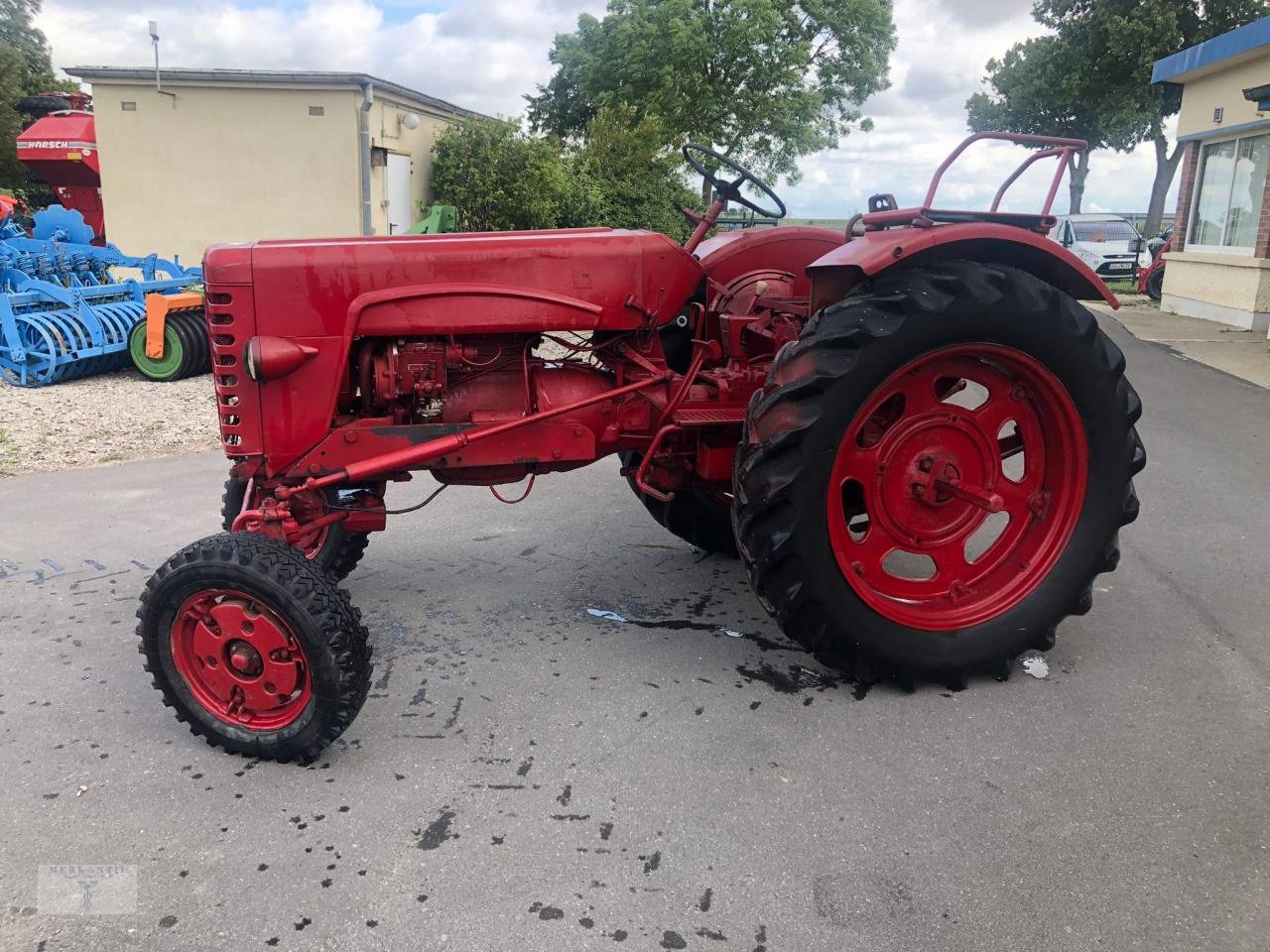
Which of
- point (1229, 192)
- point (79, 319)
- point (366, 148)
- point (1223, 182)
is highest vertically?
point (366, 148)

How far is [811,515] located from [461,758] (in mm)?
1310

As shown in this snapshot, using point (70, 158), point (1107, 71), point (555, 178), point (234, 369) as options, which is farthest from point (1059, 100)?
point (234, 369)

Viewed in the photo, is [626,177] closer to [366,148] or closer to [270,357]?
[366,148]

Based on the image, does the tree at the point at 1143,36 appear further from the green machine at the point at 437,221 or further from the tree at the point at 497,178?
the green machine at the point at 437,221

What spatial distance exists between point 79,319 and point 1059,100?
2640 cm

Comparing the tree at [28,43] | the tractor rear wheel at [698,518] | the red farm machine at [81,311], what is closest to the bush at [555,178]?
the red farm machine at [81,311]

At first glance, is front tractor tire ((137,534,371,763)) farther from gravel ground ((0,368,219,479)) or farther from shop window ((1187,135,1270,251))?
shop window ((1187,135,1270,251))

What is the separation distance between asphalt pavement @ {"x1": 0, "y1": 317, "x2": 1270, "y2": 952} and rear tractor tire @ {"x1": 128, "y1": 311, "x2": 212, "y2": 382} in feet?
18.3

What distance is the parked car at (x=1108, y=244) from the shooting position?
22.8 metres

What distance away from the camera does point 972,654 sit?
130 inches

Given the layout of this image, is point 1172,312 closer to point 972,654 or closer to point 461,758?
point 972,654

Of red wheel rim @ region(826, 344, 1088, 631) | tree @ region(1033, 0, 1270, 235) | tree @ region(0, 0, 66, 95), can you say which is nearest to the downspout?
red wheel rim @ region(826, 344, 1088, 631)

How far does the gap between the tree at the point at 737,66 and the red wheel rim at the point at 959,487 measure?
21.4m

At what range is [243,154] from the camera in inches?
609
